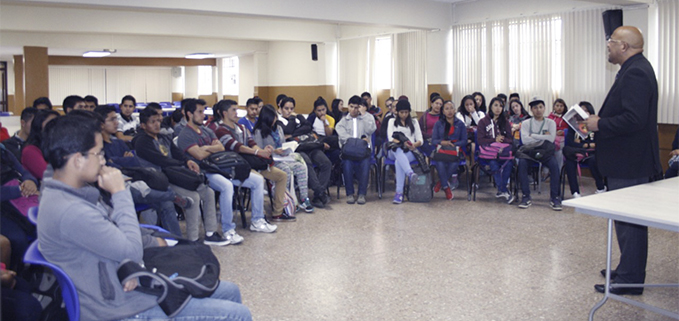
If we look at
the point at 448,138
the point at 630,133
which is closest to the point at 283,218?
the point at 448,138

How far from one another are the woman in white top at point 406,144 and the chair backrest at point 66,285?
5.55 m

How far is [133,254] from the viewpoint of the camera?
221 cm

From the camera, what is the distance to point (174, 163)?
526 cm

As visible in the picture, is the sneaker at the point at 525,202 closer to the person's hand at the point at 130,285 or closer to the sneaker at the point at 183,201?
the sneaker at the point at 183,201

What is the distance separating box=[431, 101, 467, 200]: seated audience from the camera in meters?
7.67

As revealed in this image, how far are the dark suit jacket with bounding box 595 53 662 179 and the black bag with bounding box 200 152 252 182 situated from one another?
322 centimetres

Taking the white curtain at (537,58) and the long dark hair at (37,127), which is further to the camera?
the white curtain at (537,58)

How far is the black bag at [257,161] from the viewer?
609 centimetres

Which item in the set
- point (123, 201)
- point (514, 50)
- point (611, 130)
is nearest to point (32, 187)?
point (123, 201)

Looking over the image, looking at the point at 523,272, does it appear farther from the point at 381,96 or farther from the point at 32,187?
the point at 381,96

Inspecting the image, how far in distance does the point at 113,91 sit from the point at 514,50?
21.8 metres

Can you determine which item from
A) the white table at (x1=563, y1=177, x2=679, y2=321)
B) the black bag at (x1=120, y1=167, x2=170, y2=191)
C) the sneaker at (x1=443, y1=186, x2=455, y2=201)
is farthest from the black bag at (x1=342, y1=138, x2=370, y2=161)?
the white table at (x1=563, y1=177, x2=679, y2=321)

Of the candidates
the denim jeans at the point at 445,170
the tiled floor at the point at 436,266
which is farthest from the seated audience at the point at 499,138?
the tiled floor at the point at 436,266

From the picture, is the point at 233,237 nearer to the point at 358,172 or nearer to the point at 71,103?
the point at 358,172
